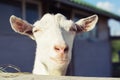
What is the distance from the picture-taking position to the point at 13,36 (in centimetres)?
1438

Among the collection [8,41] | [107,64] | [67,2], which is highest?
[67,2]

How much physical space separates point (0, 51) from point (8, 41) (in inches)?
23.7

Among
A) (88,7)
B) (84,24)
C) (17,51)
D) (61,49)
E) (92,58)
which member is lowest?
(92,58)

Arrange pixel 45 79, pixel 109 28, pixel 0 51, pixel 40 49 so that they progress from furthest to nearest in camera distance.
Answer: pixel 109 28, pixel 0 51, pixel 40 49, pixel 45 79

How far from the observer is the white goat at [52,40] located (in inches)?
189

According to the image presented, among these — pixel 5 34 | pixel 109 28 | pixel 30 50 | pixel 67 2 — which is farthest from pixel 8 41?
pixel 109 28

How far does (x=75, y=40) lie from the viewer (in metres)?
19.3

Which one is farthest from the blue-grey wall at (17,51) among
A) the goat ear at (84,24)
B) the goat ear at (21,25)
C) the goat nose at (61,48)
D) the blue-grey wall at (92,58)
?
the goat nose at (61,48)

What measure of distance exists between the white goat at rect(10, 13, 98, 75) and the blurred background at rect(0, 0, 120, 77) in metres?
6.72

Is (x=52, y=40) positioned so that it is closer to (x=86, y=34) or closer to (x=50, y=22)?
(x=50, y=22)

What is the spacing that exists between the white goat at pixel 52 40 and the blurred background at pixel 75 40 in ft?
22.1

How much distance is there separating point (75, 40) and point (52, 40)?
14317 millimetres

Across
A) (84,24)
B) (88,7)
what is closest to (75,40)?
(88,7)

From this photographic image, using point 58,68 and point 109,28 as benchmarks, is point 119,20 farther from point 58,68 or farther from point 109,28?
point 58,68
